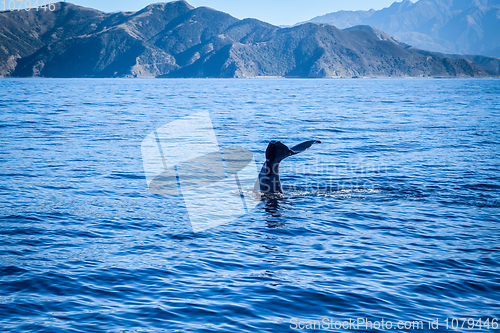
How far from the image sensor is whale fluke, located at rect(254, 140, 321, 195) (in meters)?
13.4

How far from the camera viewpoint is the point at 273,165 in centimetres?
1445

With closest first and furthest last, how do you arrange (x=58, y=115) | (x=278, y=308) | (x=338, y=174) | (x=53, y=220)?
(x=278, y=308) < (x=53, y=220) < (x=338, y=174) < (x=58, y=115)

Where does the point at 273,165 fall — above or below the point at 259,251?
above

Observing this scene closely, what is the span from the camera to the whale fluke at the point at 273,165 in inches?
529

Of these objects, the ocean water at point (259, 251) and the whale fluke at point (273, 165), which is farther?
the whale fluke at point (273, 165)

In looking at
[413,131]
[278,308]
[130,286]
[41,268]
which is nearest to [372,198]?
[278,308]

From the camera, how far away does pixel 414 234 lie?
11.5m

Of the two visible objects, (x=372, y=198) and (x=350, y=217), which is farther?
(x=372, y=198)

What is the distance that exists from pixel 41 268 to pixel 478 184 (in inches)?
613

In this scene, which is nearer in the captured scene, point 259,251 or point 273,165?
point 259,251

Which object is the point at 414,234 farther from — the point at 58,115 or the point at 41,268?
the point at 58,115

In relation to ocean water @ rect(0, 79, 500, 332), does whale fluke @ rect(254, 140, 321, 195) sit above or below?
above

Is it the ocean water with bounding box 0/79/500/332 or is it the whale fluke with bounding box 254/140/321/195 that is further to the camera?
the whale fluke with bounding box 254/140/321/195

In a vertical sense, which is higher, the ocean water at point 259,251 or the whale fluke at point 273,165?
the whale fluke at point 273,165
